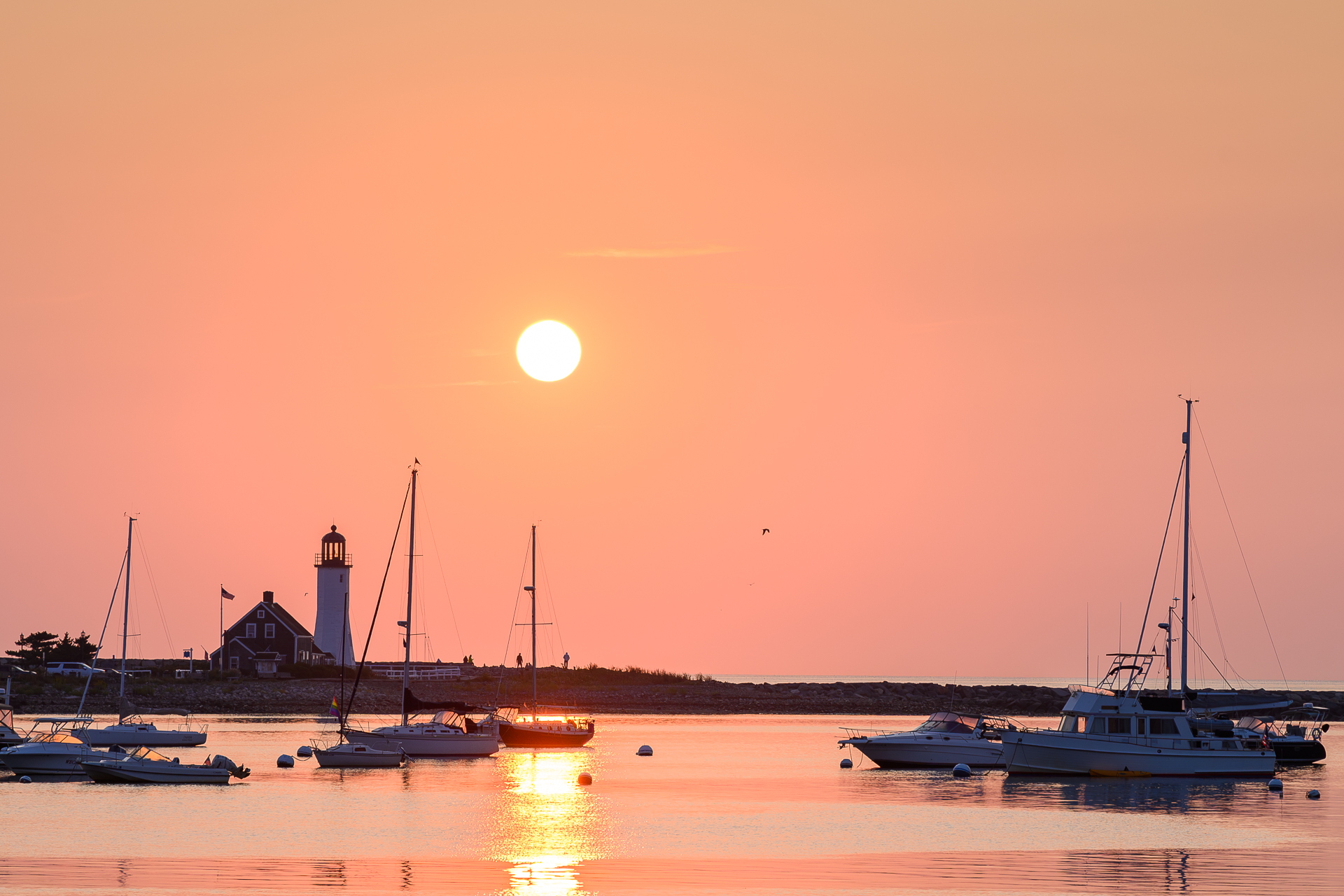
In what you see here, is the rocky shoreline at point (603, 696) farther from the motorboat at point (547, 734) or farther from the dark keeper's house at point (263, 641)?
the motorboat at point (547, 734)

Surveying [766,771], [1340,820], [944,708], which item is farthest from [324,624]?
[1340,820]

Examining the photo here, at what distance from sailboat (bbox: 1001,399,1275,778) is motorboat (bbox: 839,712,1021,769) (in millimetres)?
3589

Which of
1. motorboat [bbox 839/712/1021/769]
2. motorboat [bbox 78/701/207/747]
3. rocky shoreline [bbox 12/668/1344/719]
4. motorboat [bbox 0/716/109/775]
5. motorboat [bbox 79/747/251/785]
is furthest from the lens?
rocky shoreline [bbox 12/668/1344/719]

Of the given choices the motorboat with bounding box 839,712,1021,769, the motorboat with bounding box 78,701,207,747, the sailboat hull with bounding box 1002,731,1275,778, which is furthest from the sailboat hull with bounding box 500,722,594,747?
the sailboat hull with bounding box 1002,731,1275,778

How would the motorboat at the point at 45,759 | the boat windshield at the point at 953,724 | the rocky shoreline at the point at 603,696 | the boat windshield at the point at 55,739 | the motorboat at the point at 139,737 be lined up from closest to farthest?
the motorboat at the point at 45,759
the boat windshield at the point at 55,739
the boat windshield at the point at 953,724
the motorboat at the point at 139,737
the rocky shoreline at the point at 603,696

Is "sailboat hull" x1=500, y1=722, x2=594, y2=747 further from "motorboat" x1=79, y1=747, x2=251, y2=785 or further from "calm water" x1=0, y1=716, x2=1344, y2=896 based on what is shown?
"motorboat" x1=79, y1=747, x2=251, y2=785

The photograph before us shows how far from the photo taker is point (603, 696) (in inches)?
5157

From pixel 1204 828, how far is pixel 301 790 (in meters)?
26.7

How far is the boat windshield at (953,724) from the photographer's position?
206 feet

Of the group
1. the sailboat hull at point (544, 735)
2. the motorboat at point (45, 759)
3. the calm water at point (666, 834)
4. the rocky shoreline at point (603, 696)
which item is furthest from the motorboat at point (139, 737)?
the rocky shoreline at point (603, 696)

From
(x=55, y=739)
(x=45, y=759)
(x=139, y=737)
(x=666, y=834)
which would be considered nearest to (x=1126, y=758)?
(x=666, y=834)

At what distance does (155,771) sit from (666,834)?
19472 millimetres

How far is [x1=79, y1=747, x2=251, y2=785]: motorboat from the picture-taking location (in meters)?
49.4

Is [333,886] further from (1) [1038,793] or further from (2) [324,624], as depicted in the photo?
(2) [324,624]
